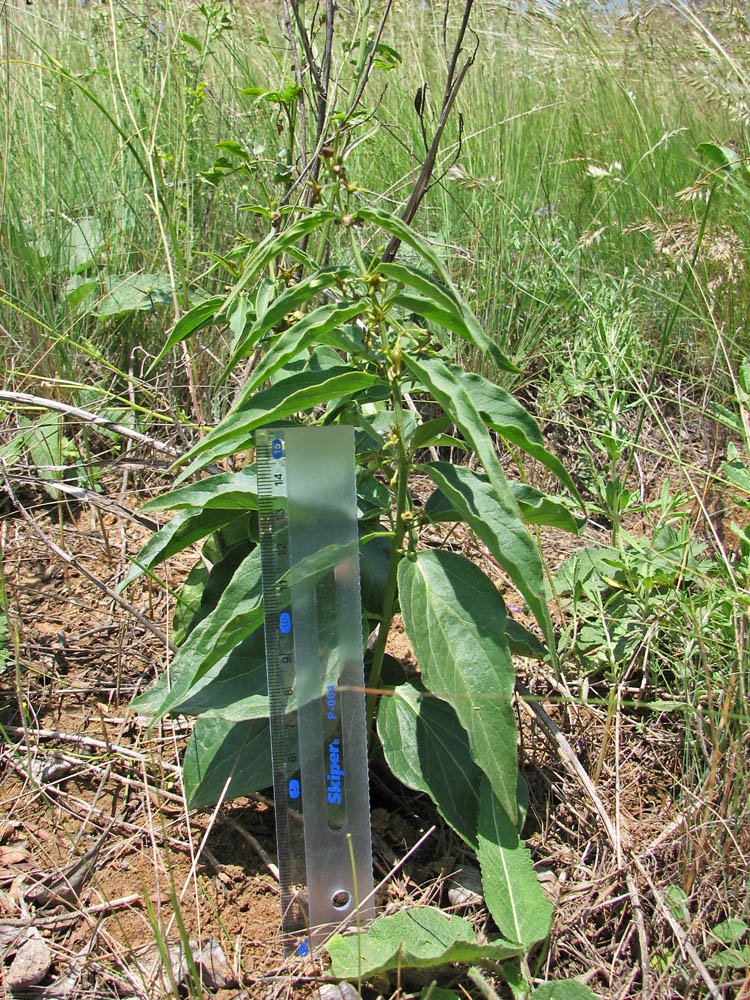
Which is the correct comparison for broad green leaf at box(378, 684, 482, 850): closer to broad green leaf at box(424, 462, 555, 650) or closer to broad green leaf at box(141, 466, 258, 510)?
broad green leaf at box(424, 462, 555, 650)

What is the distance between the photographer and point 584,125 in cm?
417

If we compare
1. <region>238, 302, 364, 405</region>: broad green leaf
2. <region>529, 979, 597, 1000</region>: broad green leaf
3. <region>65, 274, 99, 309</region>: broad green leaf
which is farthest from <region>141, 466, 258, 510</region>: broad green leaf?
<region>65, 274, 99, 309</region>: broad green leaf

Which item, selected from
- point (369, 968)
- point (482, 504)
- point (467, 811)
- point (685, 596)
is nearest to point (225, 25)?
point (482, 504)

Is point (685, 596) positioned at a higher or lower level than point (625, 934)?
higher

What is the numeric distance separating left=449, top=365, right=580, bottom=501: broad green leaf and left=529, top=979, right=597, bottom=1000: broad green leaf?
0.71 meters

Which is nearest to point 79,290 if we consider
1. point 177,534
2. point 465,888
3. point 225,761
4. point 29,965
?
point 177,534

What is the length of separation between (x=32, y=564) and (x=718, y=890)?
5.79ft

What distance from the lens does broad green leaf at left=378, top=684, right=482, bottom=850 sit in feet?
4.50

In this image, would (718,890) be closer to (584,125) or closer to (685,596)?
(685,596)

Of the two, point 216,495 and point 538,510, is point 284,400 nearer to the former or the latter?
point 216,495

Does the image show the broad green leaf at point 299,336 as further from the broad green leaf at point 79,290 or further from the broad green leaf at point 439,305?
the broad green leaf at point 79,290

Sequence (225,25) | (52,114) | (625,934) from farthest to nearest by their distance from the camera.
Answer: (52,114) → (225,25) → (625,934)

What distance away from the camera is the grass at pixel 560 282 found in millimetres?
1639

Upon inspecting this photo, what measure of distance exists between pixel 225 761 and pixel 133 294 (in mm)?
1642
